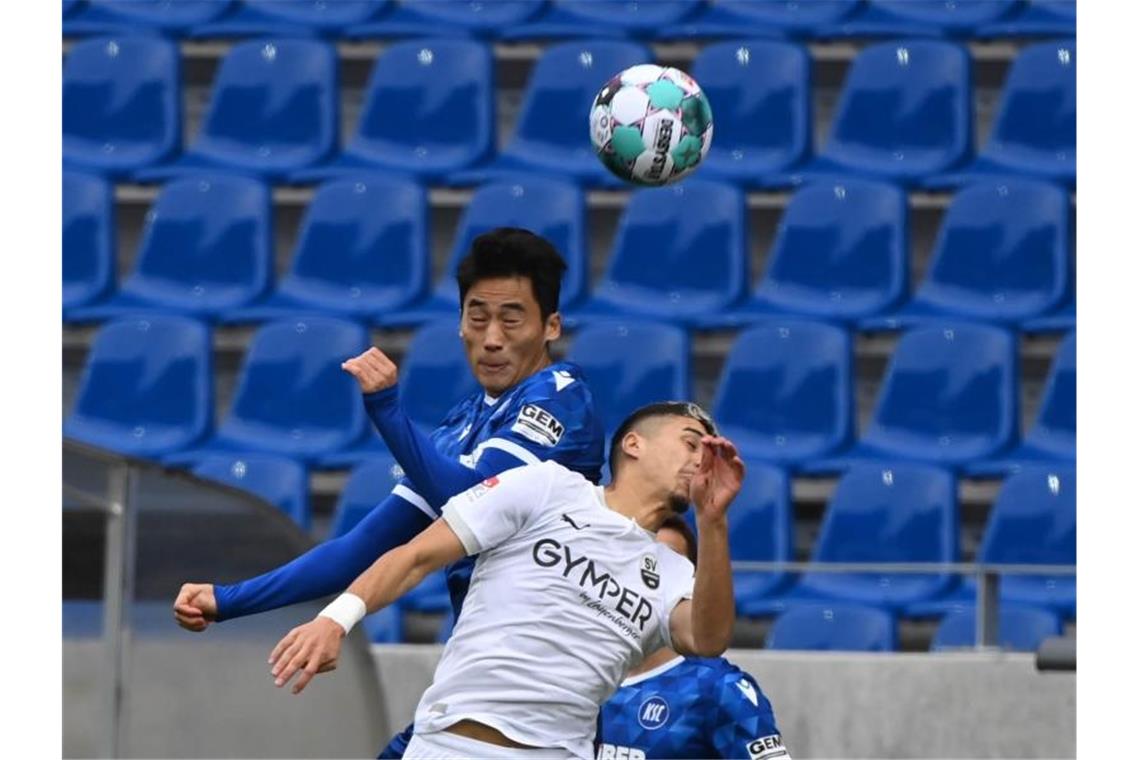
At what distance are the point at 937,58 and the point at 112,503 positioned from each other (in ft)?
15.2

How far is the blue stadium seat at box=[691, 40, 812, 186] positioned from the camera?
1034cm

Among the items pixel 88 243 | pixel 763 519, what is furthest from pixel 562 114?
pixel 763 519

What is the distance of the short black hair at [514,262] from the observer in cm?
481

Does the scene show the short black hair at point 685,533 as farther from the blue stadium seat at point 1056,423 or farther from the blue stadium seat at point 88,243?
the blue stadium seat at point 88,243

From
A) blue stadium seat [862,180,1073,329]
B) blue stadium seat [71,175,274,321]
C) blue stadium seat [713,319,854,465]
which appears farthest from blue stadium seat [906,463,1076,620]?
blue stadium seat [71,175,274,321]

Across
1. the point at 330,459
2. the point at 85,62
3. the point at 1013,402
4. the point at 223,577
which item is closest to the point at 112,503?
the point at 223,577

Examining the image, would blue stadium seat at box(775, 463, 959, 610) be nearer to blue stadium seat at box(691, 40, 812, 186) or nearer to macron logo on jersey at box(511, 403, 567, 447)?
blue stadium seat at box(691, 40, 812, 186)

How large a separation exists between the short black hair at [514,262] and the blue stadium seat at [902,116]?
548 cm

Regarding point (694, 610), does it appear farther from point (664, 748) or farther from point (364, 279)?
point (364, 279)

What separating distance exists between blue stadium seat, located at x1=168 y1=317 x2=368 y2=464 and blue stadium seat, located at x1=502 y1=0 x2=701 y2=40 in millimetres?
1864

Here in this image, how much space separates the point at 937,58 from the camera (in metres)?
10.3

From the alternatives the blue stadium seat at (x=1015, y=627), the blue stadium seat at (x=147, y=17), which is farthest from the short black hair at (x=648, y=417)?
the blue stadium seat at (x=147, y=17)

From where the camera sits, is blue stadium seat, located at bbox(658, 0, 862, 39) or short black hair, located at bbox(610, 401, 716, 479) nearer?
short black hair, located at bbox(610, 401, 716, 479)

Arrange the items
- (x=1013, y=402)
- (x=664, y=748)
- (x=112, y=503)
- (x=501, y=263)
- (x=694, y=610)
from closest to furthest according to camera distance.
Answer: (x=694, y=610)
(x=501, y=263)
(x=664, y=748)
(x=112, y=503)
(x=1013, y=402)
